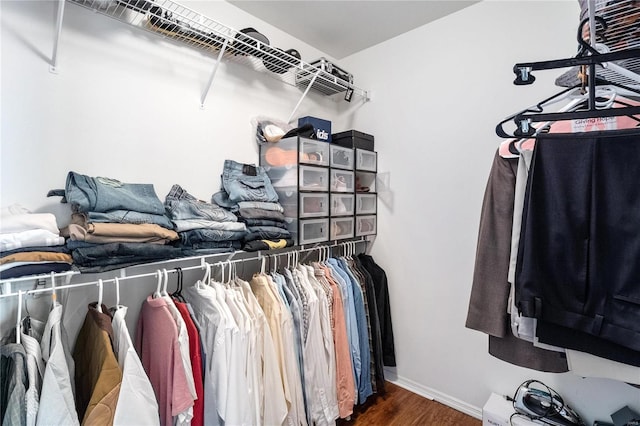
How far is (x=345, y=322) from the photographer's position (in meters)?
1.80

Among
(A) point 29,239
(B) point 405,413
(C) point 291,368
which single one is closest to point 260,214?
(C) point 291,368

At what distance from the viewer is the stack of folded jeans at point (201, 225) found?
1.33 metres

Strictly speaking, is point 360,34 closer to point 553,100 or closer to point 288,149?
point 288,149

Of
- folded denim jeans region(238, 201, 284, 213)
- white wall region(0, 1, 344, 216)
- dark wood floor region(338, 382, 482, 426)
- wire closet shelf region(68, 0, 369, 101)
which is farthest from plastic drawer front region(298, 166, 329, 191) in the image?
dark wood floor region(338, 382, 482, 426)

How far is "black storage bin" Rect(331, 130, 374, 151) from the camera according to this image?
2.09 meters

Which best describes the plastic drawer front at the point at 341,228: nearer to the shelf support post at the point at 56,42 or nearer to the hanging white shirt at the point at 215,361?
the hanging white shirt at the point at 215,361

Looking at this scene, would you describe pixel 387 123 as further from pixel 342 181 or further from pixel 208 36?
pixel 208 36

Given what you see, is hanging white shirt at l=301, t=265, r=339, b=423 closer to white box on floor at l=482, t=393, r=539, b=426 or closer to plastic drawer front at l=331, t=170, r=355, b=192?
plastic drawer front at l=331, t=170, r=355, b=192

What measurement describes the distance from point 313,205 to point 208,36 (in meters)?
1.02

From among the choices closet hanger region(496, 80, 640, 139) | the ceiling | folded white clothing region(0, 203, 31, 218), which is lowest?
folded white clothing region(0, 203, 31, 218)

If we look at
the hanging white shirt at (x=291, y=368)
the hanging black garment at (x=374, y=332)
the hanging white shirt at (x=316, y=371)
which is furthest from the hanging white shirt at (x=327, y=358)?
the hanging black garment at (x=374, y=332)

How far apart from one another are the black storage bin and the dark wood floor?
5.60 ft

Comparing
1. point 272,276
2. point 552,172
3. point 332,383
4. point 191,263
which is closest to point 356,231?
point 272,276

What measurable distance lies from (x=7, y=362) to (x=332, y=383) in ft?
4.43
